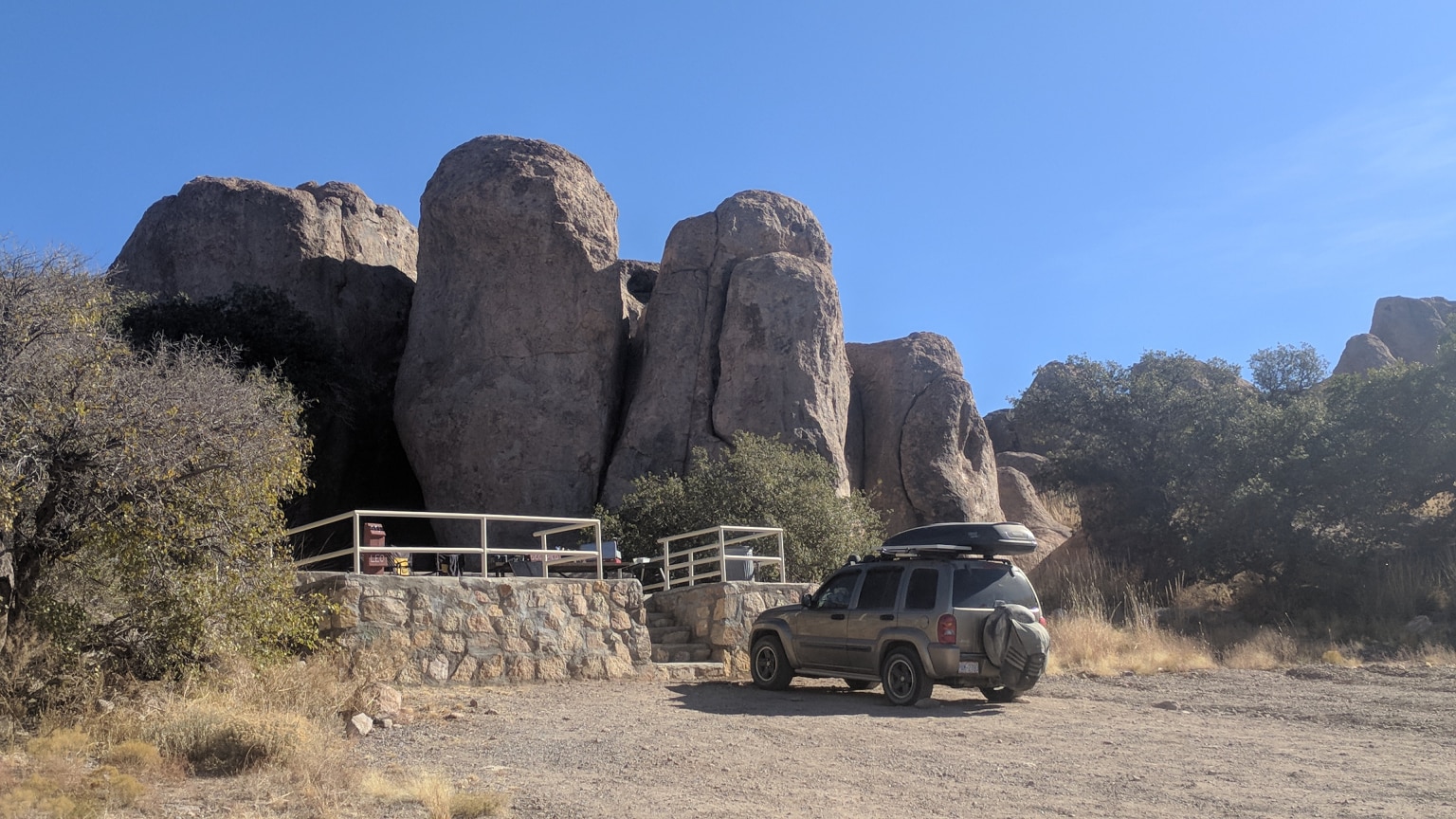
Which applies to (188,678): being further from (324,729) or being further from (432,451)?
(432,451)

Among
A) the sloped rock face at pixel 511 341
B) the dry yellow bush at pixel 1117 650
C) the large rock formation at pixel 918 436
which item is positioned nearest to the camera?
the dry yellow bush at pixel 1117 650

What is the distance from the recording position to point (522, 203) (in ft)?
95.8

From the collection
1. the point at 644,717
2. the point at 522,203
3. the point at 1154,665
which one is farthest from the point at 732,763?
the point at 522,203

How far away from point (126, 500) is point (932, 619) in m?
8.32

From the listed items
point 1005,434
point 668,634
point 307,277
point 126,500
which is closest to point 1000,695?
point 668,634

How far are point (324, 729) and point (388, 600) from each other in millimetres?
4205

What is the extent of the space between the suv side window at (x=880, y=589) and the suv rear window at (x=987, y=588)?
795 mm

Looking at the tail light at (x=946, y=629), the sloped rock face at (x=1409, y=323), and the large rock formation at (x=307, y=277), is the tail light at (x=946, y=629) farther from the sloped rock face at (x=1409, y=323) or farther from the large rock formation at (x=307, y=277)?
the sloped rock face at (x=1409, y=323)

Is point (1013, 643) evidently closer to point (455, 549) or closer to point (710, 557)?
point (455, 549)

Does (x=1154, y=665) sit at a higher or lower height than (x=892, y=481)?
lower

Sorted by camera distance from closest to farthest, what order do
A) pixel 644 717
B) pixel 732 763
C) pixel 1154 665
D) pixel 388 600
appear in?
1. pixel 732 763
2. pixel 644 717
3. pixel 388 600
4. pixel 1154 665

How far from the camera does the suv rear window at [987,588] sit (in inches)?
525

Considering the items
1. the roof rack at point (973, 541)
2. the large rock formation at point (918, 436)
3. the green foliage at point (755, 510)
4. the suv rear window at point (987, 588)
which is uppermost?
the large rock formation at point (918, 436)

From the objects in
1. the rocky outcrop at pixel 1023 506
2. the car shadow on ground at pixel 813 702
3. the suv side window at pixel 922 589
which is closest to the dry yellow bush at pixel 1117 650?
the car shadow on ground at pixel 813 702
